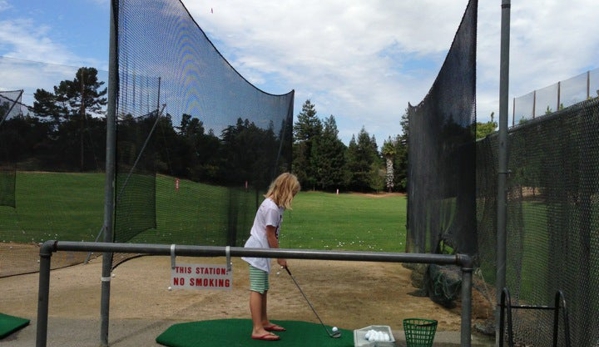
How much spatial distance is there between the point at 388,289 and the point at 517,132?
134 inches

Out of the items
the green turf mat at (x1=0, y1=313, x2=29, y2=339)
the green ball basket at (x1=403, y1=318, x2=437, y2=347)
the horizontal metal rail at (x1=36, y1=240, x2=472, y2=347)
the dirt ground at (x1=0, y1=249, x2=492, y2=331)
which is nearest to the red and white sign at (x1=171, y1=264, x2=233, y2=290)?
the horizontal metal rail at (x1=36, y1=240, x2=472, y2=347)

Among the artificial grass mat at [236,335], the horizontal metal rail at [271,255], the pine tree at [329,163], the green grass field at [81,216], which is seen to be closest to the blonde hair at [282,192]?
the artificial grass mat at [236,335]

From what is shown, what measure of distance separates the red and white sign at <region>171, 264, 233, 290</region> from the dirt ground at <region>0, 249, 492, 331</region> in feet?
8.75

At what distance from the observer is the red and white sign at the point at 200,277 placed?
315 cm

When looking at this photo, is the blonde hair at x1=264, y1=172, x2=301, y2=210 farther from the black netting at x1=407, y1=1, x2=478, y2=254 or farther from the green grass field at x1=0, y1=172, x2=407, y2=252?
the black netting at x1=407, y1=1, x2=478, y2=254

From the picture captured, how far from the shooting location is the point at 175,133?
5.39 meters

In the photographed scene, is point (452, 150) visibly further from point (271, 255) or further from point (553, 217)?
point (271, 255)

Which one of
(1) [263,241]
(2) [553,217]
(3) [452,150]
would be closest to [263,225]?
(1) [263,241]

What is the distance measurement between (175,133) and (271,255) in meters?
2.80

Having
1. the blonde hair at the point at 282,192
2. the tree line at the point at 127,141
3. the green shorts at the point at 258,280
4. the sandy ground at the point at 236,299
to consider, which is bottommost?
the sandy ground at the point at 236,299

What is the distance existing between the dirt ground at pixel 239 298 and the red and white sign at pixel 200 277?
2666mm

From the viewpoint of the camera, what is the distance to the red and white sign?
315 centimetres

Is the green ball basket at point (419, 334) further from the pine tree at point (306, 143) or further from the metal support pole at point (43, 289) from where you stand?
the pine tree at point (306, 143)

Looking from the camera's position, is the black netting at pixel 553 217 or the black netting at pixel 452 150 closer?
the black netting at pixel 553 217
